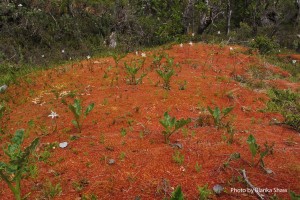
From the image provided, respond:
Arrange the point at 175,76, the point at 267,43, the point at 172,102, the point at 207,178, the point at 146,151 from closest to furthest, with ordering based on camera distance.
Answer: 1. the point at 207,178
2. the point at 146,151
3. the point at 172,102
4. the point at 175,76
5. the point at 267,43

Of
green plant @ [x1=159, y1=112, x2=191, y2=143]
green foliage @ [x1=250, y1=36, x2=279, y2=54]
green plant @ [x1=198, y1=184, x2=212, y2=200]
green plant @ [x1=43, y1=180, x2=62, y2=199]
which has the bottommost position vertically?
green foliage @ [x1=250, y1=36, x2=279, y2=54]

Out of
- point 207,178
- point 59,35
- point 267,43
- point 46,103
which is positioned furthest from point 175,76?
point 59,35

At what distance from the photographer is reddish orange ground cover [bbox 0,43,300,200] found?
369 cm

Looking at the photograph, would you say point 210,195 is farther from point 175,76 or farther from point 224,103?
point 175,76

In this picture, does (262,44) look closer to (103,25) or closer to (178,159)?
(103,25)

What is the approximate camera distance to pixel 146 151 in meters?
4.36

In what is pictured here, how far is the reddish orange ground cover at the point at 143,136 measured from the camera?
3688 mm

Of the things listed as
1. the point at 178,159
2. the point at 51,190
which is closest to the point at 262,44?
the point at 178,159

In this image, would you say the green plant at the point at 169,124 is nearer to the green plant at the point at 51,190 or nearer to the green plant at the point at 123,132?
the green plant at the point at 123,132

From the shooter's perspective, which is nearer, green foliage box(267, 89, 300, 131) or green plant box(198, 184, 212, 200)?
green plant box(198, 184, 212, 200)

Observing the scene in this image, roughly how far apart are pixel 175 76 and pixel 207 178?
4.99m

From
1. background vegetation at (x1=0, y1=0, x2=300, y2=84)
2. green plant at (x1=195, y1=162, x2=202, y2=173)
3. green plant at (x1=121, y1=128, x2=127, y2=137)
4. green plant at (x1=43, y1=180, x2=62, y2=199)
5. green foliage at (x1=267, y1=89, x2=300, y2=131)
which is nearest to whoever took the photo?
green plant at (x1=43, y1=180, x2=62, y2=199)

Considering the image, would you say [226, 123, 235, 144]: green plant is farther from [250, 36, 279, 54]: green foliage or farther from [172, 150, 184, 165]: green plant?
[250, 36, 279, 54]: green foliage

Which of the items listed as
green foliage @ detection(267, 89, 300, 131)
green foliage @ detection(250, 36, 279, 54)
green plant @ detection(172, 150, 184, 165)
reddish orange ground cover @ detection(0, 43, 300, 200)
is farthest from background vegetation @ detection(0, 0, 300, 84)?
green plant @ detection(172, 150, 184, 165)
